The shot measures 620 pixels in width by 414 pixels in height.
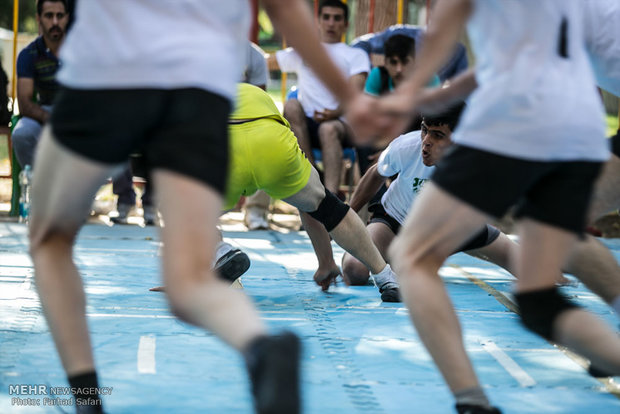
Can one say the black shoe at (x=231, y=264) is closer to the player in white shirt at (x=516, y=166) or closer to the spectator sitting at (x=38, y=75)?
the player in white shirt at (x=516, y=166)

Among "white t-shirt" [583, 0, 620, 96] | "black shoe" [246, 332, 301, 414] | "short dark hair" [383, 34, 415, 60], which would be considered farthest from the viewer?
"short dark hair" [383, 34, 415, 60]

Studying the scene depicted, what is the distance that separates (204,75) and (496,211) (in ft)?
2.62

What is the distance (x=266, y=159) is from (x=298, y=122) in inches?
134

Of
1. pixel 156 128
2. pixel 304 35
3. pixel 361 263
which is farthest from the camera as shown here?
pixel 361 263

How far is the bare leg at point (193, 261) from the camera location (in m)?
1.97

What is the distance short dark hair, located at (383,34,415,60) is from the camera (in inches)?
297

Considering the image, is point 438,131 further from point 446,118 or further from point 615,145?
point 615,145

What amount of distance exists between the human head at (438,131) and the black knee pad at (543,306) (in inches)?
92.9

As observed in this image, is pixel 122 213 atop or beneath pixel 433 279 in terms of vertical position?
beneath

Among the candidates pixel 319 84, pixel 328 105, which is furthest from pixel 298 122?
pixel 319 84

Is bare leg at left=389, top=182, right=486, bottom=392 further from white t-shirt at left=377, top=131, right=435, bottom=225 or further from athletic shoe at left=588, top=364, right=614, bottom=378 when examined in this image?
white t-shirt at left=377, top=131, right=435, bottom=225

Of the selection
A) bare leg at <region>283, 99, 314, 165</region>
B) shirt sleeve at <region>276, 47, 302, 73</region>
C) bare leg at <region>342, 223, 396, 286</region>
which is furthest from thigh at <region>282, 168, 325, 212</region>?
shirt sleeve at <region>276, 47, 302, 73</region>

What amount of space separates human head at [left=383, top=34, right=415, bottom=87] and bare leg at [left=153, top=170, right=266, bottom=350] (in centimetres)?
571

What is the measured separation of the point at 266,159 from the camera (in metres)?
4.48
